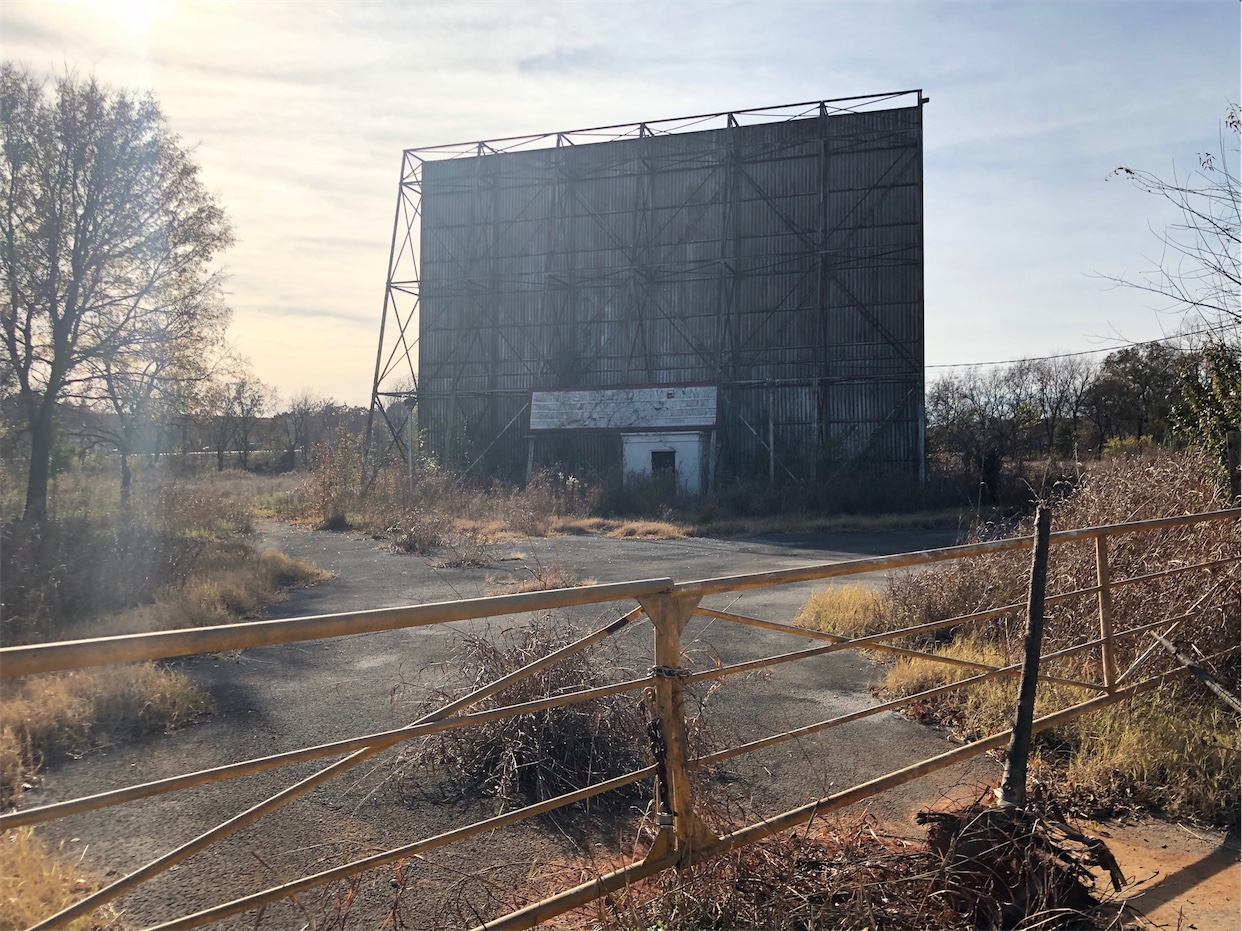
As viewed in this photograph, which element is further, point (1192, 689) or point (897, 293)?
point (897, 293)

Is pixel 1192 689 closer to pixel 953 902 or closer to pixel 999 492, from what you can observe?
pixel 953 902

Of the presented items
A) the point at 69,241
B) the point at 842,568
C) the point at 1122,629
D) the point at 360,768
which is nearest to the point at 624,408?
the point at 69,241

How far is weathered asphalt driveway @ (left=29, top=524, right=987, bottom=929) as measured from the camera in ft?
12.3

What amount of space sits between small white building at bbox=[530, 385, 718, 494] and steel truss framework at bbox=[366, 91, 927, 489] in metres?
0.69

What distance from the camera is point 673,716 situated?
2934 mm

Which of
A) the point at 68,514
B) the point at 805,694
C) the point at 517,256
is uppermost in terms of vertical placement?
the point at 517,256

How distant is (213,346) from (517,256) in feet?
50.1

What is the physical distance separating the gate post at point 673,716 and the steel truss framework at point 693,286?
982 inches

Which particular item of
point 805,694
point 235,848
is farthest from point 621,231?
point 235,848

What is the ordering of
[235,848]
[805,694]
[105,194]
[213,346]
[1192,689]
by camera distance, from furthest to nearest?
[213,346] → [105,194] → [805,694] → [1192,689] → [235,848]

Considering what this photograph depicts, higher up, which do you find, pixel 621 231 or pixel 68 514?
pixel 621 231

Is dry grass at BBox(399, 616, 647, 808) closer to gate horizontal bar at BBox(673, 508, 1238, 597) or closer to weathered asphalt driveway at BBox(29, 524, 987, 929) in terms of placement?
weathered asphalt driveway at BBox(29, 524, 987, 929)

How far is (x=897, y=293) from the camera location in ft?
92.5

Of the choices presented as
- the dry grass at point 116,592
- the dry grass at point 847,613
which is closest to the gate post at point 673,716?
the dry grass at point 116,592
